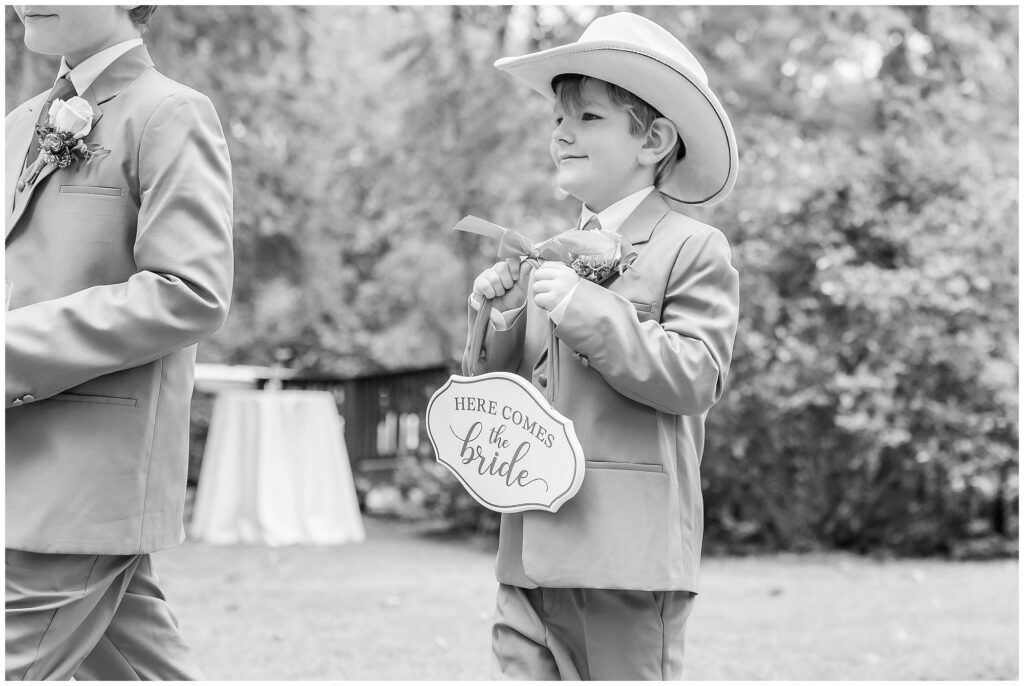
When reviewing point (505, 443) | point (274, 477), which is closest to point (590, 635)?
point (505, 443)

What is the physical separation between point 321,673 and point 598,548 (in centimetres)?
254

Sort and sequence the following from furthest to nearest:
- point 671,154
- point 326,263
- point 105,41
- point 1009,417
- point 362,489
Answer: point 326,263 < point 362,489 < point 1009,417 < point 671,154 < point 105,41

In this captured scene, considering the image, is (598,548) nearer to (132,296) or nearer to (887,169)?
(132,296)

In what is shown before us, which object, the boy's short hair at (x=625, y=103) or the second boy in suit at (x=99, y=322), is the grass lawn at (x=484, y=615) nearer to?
the second boy in suit at (x=99, y=322)

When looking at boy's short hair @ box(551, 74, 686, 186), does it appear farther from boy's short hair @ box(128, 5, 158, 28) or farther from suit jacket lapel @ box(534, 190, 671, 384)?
boy's short hair @ box(128, 5, 158, 28)

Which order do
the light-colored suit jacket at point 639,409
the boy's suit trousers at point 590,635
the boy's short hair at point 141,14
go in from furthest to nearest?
the boy's short hair at point 141,14 < the boy's suit trousers at point 590,635 < the light-colored suit jacket at point 639,409

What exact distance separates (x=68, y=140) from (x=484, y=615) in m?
3.85

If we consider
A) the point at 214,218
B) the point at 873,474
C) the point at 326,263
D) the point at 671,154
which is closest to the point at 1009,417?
the point at 873,474

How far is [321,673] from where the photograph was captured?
447 centimetres

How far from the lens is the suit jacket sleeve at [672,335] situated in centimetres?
220

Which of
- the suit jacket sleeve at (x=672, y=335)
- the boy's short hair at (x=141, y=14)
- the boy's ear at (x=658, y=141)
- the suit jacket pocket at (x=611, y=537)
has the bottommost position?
the suit jacket pocket at (x=611, y=537)

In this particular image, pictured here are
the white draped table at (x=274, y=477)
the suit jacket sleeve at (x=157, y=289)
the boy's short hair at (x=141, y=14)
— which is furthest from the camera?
the white draped table at (x=274, y=477)

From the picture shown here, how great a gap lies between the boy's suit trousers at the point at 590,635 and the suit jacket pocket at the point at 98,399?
0.86m

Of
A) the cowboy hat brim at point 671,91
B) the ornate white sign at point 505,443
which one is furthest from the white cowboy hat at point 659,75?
the ornate white sign at point 505,443
